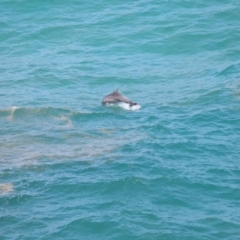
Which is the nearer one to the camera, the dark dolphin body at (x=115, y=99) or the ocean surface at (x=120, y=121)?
the ocean surface at (x=120, y=121)

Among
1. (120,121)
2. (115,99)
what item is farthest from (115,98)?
(120,121)

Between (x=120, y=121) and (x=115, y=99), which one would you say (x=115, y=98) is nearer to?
(x=115, y=99)

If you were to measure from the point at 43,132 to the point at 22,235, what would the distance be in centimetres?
1261

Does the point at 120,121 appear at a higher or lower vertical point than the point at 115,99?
lower

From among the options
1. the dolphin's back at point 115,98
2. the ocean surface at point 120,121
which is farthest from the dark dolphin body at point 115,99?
the ocean surface at point 120,121

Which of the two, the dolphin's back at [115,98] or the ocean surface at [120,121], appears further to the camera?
the dolphin's back at [115,98]

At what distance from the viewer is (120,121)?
138ft

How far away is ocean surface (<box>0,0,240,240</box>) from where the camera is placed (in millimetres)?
30984

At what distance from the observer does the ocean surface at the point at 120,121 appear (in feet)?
102

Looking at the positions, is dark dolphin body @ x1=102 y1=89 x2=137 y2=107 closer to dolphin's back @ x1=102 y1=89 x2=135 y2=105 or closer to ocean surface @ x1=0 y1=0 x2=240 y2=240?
dolphin's back @ x1=102 y1=89 x2=135 y2=105

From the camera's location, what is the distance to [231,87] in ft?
154

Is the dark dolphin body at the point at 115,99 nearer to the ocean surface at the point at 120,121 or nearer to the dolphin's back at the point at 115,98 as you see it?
the dolphin's back at the point at 115,98

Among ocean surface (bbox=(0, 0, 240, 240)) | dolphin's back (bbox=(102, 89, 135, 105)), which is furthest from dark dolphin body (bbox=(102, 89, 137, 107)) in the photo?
ocean surface (bbox=(0, 0, 240, 240))

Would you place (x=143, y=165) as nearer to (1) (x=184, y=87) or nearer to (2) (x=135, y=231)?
(2) (x=135, y=231)
